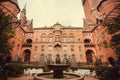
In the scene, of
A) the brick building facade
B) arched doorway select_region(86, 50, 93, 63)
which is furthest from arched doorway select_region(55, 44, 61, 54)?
arched doorway select_region(86, 50, 93, 63)

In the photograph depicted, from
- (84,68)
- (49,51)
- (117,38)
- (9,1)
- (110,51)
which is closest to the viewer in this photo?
(117,38)

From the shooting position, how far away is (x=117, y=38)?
14180 millimetres

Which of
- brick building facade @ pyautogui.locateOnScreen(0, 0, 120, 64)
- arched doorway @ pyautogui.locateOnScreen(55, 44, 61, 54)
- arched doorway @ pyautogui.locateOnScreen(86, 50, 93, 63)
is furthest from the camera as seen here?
arched doorway @ pyautogui.locateOnScreen(86, 50, 93, 63)

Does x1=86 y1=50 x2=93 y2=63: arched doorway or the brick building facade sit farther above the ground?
the brick building facade

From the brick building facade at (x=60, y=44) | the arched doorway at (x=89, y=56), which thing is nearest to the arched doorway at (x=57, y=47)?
the brick building facade at (x=60, y=44)

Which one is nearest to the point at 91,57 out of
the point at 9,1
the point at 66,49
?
the point at 66,49

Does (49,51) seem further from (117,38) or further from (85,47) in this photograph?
(117,38)

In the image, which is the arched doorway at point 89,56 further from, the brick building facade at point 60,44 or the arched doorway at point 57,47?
the arched doorway at point 57,47

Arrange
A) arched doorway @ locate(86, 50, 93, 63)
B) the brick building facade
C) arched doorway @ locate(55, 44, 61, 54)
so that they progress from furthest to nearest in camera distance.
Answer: arched doorway @ locate(86, 50, 93, 63)
arched doorway @ locate(55, 44, 61, 54)
the brick building facade

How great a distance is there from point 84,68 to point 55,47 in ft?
49.7

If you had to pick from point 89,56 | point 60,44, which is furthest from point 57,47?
point 89,56

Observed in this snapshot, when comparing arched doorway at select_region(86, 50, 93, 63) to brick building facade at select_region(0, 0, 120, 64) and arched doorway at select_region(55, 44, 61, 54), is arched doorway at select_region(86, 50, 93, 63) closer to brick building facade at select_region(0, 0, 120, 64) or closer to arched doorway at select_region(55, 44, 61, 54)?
brick building facade at select_region(0, 0, 120, 64)

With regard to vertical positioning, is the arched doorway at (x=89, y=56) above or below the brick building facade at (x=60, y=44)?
below

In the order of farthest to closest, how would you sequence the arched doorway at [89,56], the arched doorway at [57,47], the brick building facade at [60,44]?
the arched doorway at [89,56], the arched doorway at [57,47], the brick building facade at [60,44]
